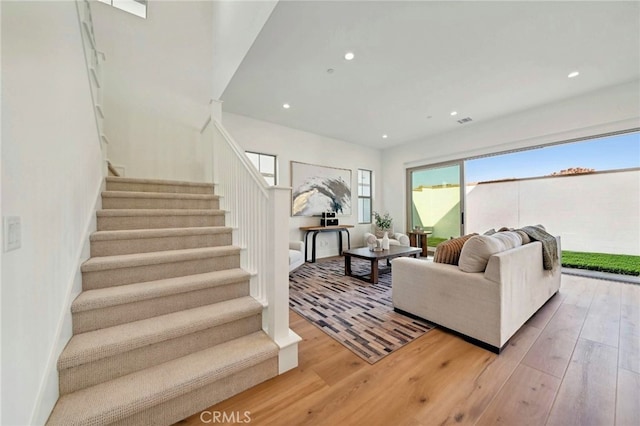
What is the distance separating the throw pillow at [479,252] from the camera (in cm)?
194

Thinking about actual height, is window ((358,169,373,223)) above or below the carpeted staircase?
above

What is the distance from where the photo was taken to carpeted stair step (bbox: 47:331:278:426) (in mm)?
1099

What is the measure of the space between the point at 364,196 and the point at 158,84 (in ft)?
15.9

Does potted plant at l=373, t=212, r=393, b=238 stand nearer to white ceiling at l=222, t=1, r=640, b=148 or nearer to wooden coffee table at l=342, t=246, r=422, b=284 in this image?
wooden coffee table at l=342, t=246, r=422, b=284

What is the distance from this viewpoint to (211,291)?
1.78 m

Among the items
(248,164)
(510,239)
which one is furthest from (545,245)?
(248,164)

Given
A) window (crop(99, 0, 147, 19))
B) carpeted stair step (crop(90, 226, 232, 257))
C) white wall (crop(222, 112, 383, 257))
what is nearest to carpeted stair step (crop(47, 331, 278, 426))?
carpeted stair step (crop(90, 226, 232, 257))

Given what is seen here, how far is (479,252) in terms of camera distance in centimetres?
197

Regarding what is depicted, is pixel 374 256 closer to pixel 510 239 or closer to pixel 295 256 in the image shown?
pixel 295 256

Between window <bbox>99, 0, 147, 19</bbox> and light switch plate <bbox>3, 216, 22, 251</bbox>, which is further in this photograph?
window <bbox>99, 0, 147, 19</bbox>

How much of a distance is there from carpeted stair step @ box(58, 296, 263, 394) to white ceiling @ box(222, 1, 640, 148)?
2550mm

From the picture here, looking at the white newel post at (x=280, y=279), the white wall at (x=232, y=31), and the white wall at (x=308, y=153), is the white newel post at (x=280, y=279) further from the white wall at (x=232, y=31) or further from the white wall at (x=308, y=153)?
the white wall at (x=308, y=153)

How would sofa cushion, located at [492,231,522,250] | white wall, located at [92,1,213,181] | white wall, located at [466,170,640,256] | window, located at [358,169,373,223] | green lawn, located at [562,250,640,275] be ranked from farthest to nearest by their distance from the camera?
1. window, located at [358,169,373,223]
2. white wall, located at [466,170,640,256]
3. green lawn, located at [562,250,640,275]
4. white wall, located at [92,1,213,181]
5. sofa cushion, located at [492,231,522,250]

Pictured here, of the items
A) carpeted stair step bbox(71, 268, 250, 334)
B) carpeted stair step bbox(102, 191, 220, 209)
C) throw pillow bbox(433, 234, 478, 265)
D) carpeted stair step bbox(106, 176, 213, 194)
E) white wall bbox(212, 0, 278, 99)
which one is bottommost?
carpeted stair step bbox(71, 268, 250, 334)
